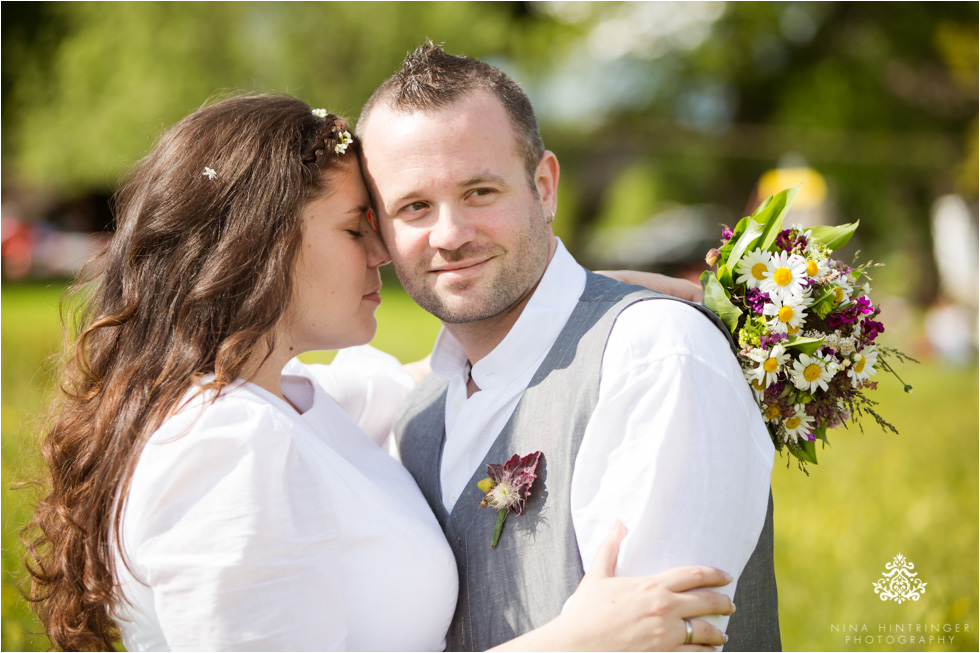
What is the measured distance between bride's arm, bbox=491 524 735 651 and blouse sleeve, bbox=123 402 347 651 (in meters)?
0.52

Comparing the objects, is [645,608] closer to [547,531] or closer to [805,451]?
[547,531]

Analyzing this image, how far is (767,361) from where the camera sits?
209 cm

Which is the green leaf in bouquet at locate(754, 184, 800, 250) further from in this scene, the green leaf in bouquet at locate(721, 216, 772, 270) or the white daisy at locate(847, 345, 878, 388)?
the white daisy at locate(847, 345, 878, 388)

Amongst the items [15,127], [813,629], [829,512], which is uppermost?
[15,127]

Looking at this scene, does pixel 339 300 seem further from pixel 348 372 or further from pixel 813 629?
pixel 813 629

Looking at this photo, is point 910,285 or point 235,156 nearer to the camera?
point 235,156

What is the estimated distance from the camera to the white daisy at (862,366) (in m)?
2.21

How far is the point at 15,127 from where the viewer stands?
19.8 metres

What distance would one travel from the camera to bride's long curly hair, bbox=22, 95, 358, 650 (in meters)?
1.96

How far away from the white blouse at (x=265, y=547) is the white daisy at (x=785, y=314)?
1.06 metres

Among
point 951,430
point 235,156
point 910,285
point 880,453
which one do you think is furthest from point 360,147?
point 910,285

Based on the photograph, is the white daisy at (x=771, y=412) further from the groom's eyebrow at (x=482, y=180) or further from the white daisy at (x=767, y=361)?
the groom's eyebrow at (x=482, y=180)

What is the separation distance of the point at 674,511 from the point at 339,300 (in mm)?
1112

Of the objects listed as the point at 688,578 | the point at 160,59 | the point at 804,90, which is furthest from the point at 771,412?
the point at 804,90
